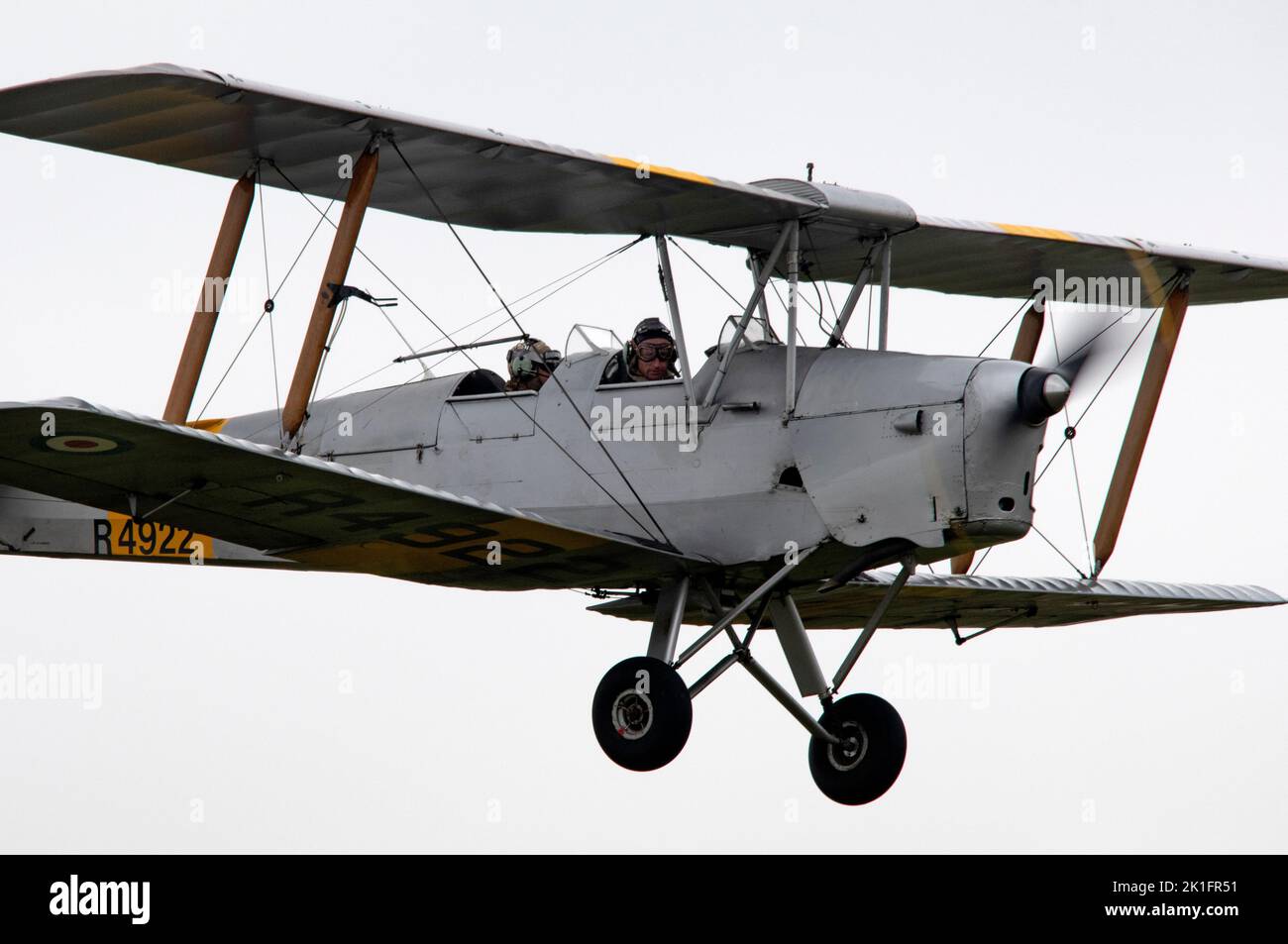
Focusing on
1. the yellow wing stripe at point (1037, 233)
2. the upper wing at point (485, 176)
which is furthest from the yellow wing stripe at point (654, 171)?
the yellow wing stripe at point (1037, 233)

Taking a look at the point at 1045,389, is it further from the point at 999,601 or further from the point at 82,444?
the point at 82,444

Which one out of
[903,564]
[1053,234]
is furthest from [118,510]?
[1053,234]

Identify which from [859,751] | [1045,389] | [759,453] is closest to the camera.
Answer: [1045,389]

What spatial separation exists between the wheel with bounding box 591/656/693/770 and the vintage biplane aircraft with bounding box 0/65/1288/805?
0.02 meters

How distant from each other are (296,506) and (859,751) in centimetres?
398

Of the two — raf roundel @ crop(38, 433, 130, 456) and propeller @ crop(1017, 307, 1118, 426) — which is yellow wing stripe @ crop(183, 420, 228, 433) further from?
propeller @ crop(1017, 307, 1118, 426)

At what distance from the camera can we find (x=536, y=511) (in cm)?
1285

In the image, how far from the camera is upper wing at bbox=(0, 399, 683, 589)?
32.7ft

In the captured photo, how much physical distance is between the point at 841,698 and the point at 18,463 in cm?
549

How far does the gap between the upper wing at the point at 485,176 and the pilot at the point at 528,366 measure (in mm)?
857

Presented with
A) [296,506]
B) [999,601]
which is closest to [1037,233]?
[999,601]

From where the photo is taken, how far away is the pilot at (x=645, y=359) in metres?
12.8

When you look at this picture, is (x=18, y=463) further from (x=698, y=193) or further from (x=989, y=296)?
(x=989, y=296)

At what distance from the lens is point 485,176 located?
12180 millimetres
